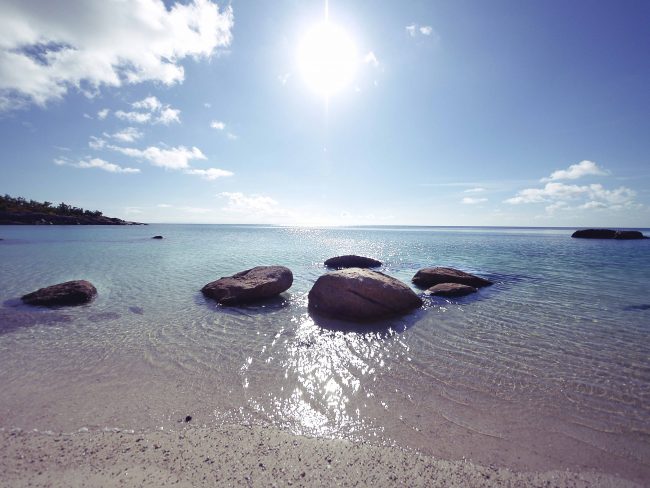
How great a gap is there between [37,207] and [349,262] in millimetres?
163015

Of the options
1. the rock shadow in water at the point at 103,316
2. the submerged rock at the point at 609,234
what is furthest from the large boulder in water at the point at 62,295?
the submerged rock at the point at 609,234

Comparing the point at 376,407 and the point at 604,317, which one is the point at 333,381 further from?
the point at 604,317

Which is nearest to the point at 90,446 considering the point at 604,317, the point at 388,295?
the point at 388,295

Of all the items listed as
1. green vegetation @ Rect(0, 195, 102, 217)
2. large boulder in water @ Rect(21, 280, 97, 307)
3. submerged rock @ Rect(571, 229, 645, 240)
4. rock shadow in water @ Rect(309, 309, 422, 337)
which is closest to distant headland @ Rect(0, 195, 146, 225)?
green vegetation @ Rect(0, 195, 102, 217)

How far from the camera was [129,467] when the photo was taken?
3910mm

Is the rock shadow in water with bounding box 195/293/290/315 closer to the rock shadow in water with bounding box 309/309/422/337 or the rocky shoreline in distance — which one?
the rock shadow in water with bounding box 309/309/422/337

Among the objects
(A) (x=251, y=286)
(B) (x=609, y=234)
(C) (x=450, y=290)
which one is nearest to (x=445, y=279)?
(C) (x=450, y=290)

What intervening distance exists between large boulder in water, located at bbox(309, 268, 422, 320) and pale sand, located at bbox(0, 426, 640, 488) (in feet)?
20.8

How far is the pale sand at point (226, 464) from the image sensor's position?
12.3 feet

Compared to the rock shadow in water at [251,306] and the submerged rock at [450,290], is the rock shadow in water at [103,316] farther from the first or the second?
the submerged rock at [450,290]

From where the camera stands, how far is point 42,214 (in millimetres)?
108812

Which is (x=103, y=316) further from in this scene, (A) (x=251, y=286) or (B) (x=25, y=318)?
(A) (x=251, y=286)

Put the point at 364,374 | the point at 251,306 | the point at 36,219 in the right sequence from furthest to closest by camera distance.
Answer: the point at 36,219
the point at 251,306
the point at 364,374

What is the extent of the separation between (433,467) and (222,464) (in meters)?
2.92
